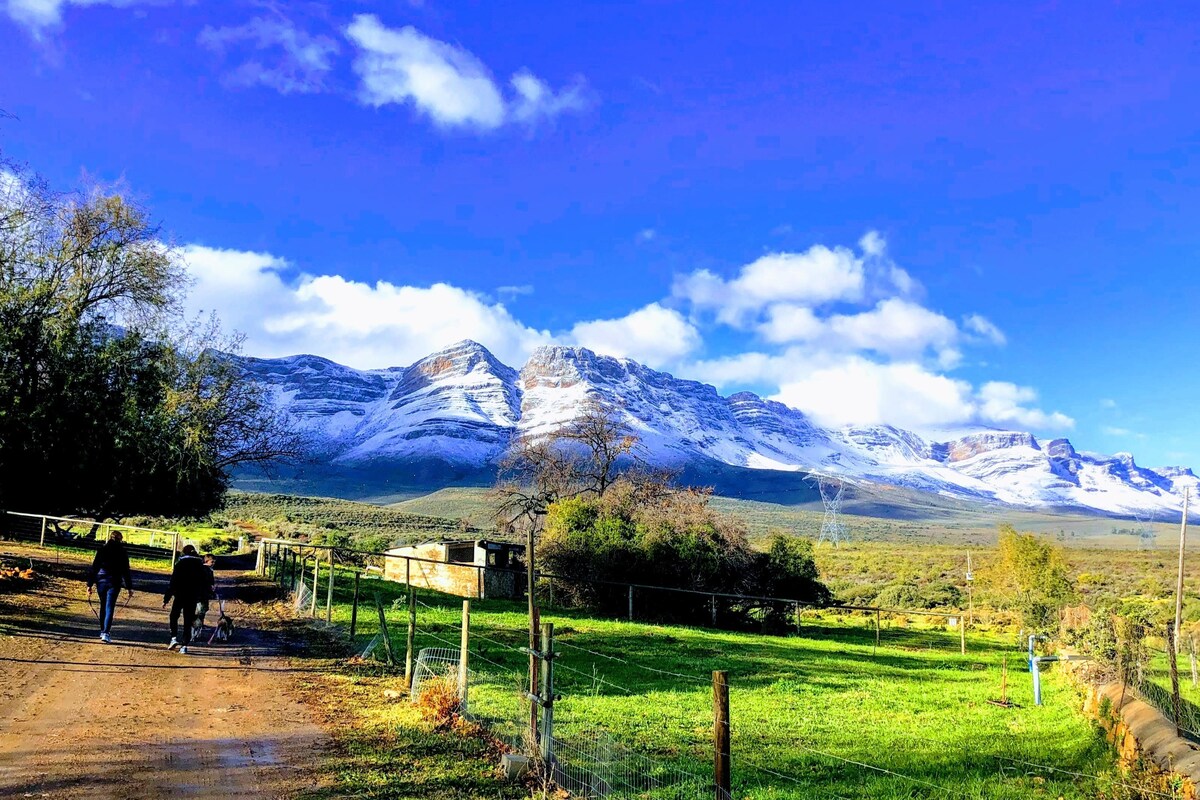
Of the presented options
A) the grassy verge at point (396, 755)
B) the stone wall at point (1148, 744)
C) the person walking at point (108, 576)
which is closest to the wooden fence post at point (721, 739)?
the grassy verge at point (396, 755)

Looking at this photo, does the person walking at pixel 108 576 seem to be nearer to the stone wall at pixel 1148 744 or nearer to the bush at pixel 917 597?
the stone wall at pixel 1148 744

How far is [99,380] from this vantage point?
91.5 feet

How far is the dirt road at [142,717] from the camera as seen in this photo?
7504 millimetres

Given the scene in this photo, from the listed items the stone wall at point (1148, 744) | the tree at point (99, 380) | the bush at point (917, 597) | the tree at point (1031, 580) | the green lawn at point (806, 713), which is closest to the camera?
the stone wall at point (1148, 744)

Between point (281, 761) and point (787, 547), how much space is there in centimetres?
3518

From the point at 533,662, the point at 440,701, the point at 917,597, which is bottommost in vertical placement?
the point at 917,597

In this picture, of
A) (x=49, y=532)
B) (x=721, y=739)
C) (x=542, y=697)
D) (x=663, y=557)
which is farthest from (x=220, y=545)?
(x=721, y=739)

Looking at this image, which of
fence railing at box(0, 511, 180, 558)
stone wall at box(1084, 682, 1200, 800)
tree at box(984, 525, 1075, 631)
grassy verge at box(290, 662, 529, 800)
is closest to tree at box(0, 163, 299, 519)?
fence railing at box(0, 511, 180, 558)

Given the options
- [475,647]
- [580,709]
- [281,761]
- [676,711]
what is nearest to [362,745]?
[281,761]

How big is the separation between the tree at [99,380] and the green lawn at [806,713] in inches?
400

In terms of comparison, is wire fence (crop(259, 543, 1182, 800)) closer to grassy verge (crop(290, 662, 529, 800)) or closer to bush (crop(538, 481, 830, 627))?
grassy verge (crop(290, 662, 529, 800))

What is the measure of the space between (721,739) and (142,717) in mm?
7642

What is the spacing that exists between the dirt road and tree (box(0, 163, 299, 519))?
40.6ft

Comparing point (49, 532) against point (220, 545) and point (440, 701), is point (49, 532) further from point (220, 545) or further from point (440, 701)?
point (440, 701)
